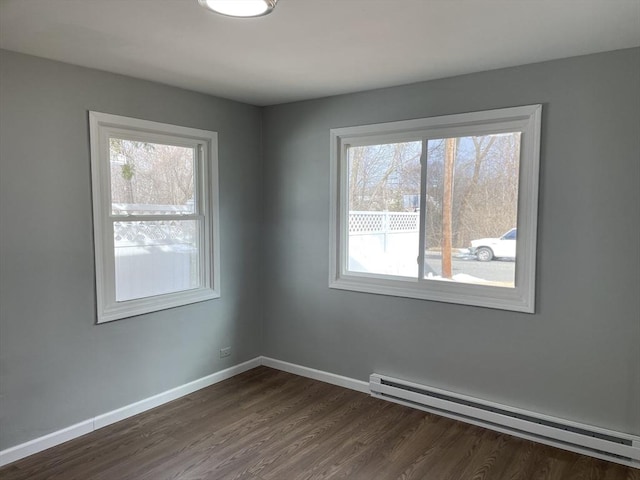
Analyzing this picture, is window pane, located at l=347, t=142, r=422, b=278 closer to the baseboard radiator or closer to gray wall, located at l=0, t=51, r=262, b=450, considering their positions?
the baseboard radiator

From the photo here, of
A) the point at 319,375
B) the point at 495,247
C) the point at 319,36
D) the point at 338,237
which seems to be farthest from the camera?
the point at 319,375

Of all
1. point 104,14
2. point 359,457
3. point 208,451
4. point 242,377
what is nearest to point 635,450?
point 359,457

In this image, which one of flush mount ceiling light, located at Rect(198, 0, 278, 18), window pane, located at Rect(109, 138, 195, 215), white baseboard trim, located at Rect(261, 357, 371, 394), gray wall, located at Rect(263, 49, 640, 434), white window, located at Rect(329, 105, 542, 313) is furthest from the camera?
white baseboard trim, located at Rect(261, 357, 371, 394)

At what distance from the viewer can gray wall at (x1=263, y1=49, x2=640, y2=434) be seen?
263 centimetres

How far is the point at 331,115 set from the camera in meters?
3.79

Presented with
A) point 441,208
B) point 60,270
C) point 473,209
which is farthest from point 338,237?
point 60,270

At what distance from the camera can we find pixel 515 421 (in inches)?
117

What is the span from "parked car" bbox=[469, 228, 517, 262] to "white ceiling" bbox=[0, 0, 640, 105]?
1.14m

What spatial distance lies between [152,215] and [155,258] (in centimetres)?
34

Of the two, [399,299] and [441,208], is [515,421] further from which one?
[441,208]

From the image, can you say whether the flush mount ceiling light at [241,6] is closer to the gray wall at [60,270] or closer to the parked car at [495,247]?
the gray wall at [60,270]

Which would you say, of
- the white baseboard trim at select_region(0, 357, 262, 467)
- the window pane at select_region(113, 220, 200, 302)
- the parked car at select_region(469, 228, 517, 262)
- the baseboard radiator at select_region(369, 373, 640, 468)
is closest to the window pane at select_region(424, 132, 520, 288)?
the parked car at select_region(469, 228, 517, 262)

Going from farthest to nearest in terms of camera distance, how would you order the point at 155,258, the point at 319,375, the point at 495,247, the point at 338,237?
the point at 319,375
the point at 338,237
the point at 155,258
the point at 495,247

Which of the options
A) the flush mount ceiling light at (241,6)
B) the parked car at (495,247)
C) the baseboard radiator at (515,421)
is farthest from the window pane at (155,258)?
the parked car at (495,247)
